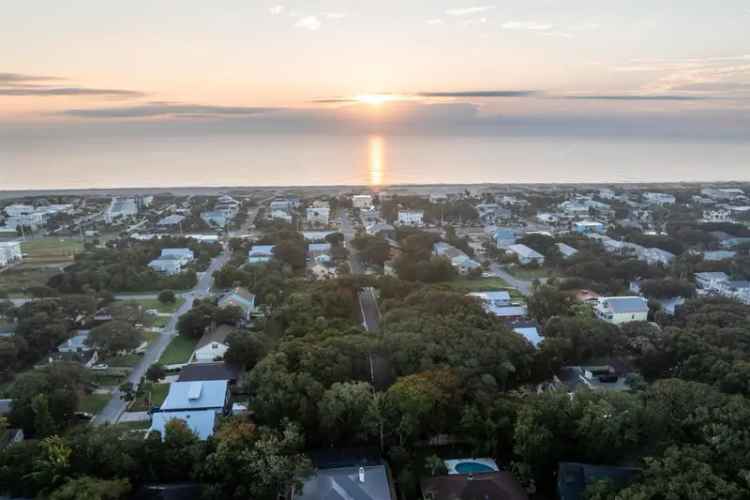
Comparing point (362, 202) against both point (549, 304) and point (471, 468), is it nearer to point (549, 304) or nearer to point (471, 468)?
point (549, 304)

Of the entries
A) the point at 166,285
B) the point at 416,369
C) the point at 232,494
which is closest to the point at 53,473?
the point at 232,494

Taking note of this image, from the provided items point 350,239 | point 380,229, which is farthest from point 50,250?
point 380,229

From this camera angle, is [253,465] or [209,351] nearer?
[253,465]

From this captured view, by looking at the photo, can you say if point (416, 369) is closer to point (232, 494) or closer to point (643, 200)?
point (232, 494)

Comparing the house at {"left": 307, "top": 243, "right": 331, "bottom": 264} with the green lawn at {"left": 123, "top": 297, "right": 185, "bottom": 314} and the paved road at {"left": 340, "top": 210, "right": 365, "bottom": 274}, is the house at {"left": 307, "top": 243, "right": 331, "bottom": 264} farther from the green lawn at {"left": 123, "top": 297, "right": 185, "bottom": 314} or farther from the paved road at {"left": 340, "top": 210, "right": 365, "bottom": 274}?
the green lawn at {"left": 123, "top": 297, "right": 185, "bottom": 314}

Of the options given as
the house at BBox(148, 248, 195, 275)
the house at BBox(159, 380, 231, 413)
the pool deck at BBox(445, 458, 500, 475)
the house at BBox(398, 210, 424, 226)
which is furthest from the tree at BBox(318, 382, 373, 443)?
the house at BBox(398, 210, 424, 226)

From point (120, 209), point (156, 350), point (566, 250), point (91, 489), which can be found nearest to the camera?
point (91, 489)
